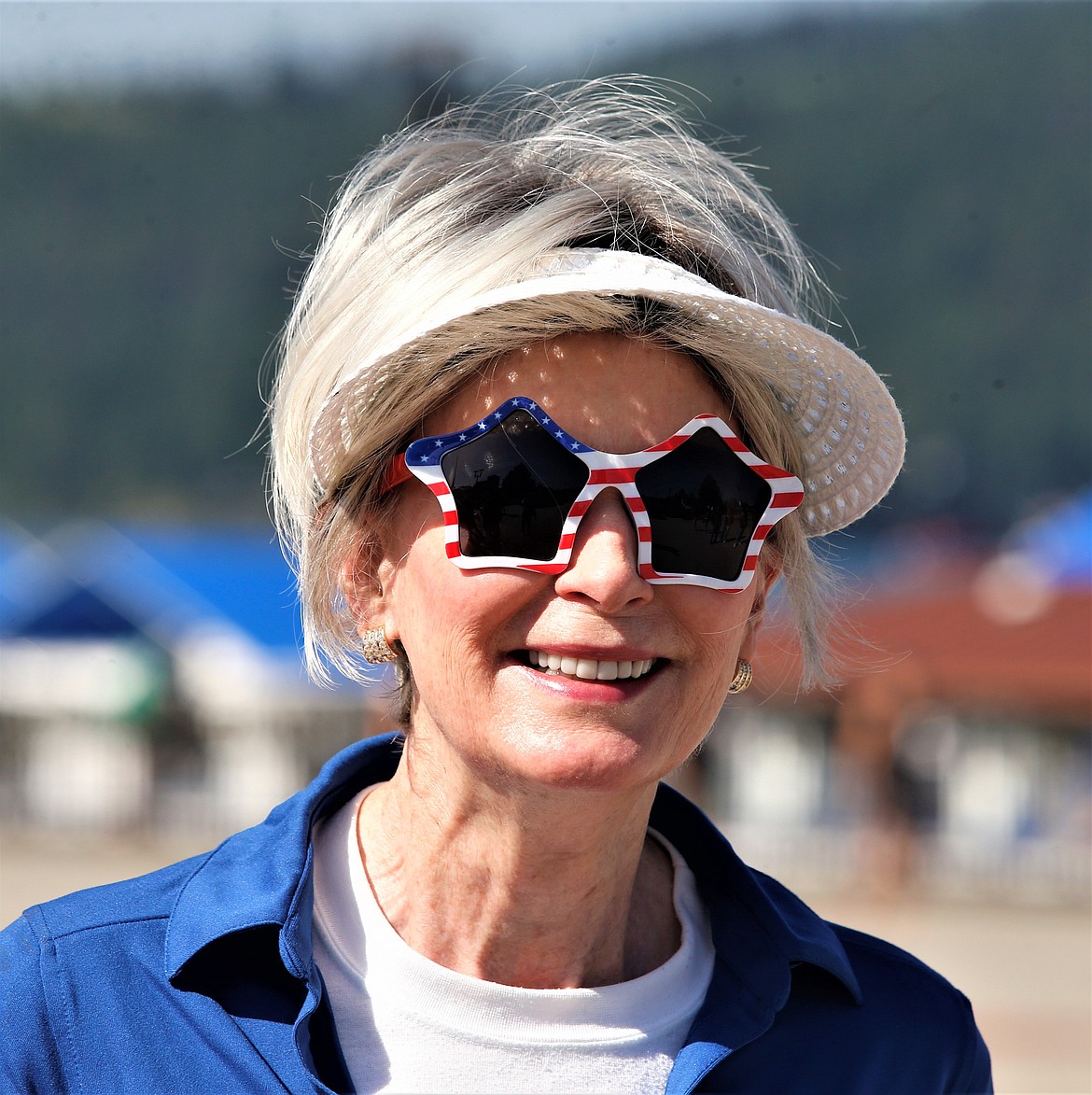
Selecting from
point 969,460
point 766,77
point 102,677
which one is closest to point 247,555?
point 102,677

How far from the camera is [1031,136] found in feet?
265

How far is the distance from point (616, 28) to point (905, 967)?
2553 mm

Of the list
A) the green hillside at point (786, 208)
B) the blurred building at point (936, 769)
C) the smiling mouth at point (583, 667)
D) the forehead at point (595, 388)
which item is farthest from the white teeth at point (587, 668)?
the green hillside at point (786, 208)

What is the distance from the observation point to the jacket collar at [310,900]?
193 centimetres

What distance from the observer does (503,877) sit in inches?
82.8

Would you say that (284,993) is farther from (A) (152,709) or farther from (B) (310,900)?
(A) (152,709)

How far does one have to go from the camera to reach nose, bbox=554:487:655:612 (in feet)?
6.19

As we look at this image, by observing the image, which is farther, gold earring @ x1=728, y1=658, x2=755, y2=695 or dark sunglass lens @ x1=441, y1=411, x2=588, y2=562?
gold earring @ x1=728, y1=658, x2=755, y2=695

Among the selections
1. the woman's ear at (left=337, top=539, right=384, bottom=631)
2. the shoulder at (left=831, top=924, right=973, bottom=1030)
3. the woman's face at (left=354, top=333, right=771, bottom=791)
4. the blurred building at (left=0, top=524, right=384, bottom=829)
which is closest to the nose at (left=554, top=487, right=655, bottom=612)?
the woman's face at (left=354, top=333, right=771, bottom=791)

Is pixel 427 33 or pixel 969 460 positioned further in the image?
pixel 969 460

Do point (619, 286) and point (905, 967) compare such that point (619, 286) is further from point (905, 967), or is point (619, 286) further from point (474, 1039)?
point (905, 967)

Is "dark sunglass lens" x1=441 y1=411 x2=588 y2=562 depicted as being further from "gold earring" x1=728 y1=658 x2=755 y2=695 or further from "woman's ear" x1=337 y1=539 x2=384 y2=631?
"gold earring" x1=728 y1=658 x2=755 y2=695

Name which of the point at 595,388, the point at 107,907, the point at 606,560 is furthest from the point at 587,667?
the point at 107,907

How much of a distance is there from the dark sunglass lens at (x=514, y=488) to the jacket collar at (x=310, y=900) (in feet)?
1.81
